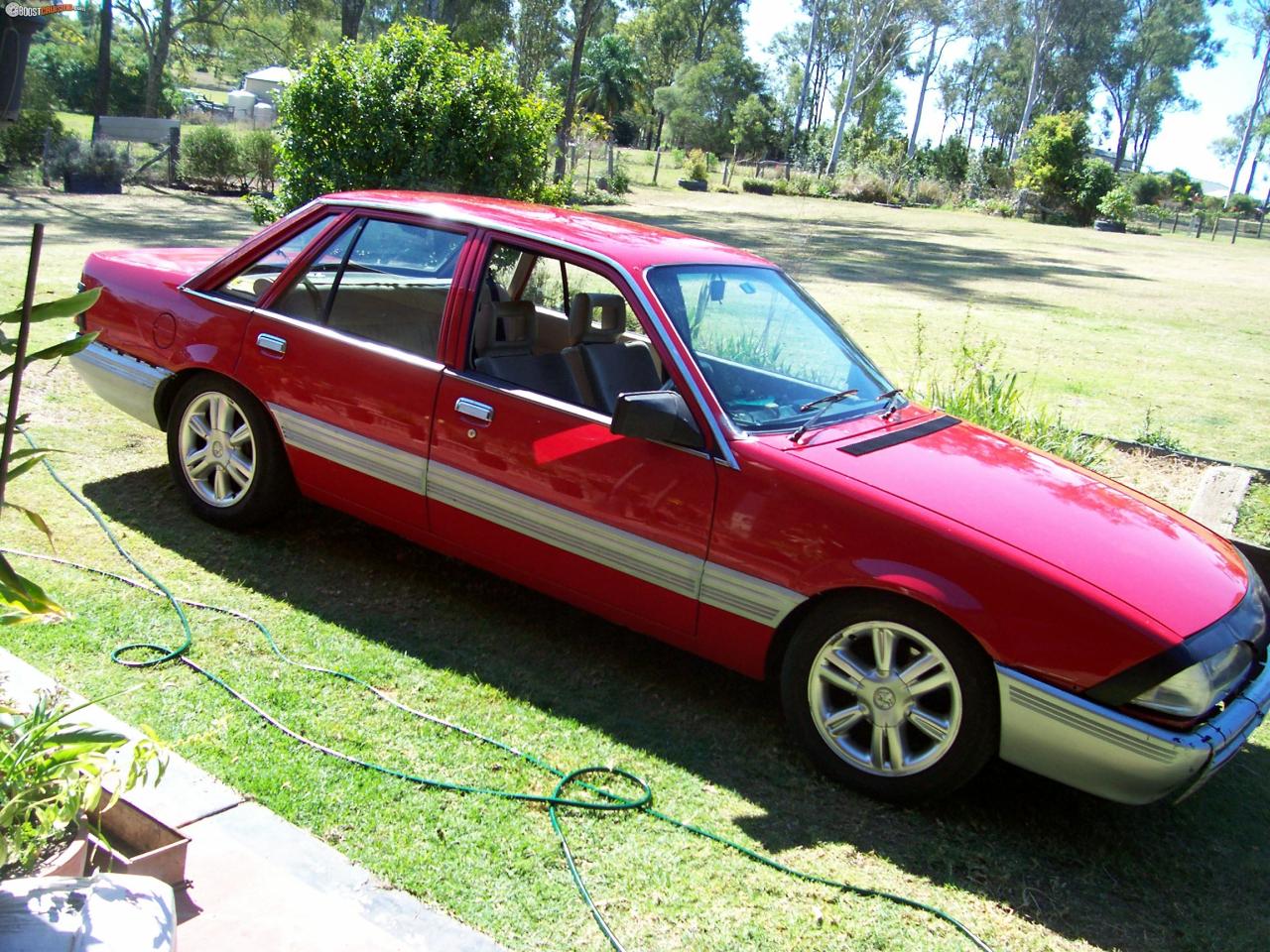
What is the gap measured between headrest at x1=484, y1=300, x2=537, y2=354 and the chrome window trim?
0.34 meters

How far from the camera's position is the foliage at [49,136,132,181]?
73.9ft

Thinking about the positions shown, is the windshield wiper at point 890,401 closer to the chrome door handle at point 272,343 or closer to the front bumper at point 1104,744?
the front bumper at point 1104,744

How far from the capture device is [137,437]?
21.6 feet

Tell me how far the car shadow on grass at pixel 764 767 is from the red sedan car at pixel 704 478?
205 mm

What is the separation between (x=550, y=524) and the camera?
4.27 meters

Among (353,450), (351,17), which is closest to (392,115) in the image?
(353,450)

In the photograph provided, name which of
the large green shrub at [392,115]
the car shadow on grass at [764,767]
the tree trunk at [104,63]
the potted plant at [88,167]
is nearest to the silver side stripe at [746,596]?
the car shadow on grass at [764,767]

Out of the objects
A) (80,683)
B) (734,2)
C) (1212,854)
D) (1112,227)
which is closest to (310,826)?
(80,683)

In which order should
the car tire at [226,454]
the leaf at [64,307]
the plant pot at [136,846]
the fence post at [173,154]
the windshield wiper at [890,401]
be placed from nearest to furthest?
1. the leaf at [64,307]
2. the plant pot at [136,846]
3. the windshield wiper at [890,401]
4. the car tire at [226,454]
5. the fence post at [173,154]

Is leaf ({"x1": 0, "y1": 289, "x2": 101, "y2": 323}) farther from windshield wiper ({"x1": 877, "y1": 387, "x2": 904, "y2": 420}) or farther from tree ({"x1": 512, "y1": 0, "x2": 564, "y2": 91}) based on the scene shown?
tree ({"x1": 512, "y1": 0, "x2": 564, "y2": 91})

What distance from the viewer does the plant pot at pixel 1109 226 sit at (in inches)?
1699

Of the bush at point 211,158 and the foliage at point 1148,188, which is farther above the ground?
the foliage at point 1148,188

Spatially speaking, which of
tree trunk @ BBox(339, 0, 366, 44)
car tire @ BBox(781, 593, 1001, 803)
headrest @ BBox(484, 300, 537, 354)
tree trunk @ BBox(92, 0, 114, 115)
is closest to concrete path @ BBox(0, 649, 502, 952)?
car tire @ BBox(781, 593, 1001, 803)

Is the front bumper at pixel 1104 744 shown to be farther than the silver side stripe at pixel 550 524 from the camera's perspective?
No
